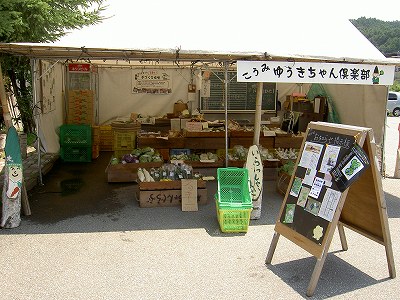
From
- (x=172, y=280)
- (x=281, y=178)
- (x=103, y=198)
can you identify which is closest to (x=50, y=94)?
(x=103, y=198)

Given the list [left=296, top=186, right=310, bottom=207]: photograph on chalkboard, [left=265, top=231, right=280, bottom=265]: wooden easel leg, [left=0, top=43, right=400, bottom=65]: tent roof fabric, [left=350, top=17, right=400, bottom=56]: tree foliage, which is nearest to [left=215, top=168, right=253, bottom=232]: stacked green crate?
Answer: [left=265, top=231, right=280, bottom=265]: wooden easel leg

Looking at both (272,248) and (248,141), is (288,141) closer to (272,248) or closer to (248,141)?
(248,141)

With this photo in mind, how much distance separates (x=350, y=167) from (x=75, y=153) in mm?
8477

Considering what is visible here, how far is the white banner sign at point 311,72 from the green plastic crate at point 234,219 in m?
1.93

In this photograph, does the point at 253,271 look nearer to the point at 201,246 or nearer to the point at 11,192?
the point at 201,246

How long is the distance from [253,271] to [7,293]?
258cm

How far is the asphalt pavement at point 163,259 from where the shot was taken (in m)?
4.26

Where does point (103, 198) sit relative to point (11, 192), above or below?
below

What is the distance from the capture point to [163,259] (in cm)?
502

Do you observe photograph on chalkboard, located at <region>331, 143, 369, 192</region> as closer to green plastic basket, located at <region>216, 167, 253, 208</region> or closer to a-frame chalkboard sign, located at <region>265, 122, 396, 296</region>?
a-frame chalkboard sign, located at <region>265, 122, 396, 296</region>

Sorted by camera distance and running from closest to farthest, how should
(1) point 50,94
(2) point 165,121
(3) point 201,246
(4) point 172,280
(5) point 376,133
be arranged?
A: (4) point 172,280 < (3) point 201,246 < (5) point 376,133 < (1) point 50,94 < (2) point 165,121

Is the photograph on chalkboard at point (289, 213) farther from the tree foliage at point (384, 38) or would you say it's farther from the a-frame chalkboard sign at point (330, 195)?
the tree foliage at point (384, 38)

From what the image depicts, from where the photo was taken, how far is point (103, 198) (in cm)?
775

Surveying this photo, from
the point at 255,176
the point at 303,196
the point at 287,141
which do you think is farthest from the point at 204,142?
the point at 303,196
